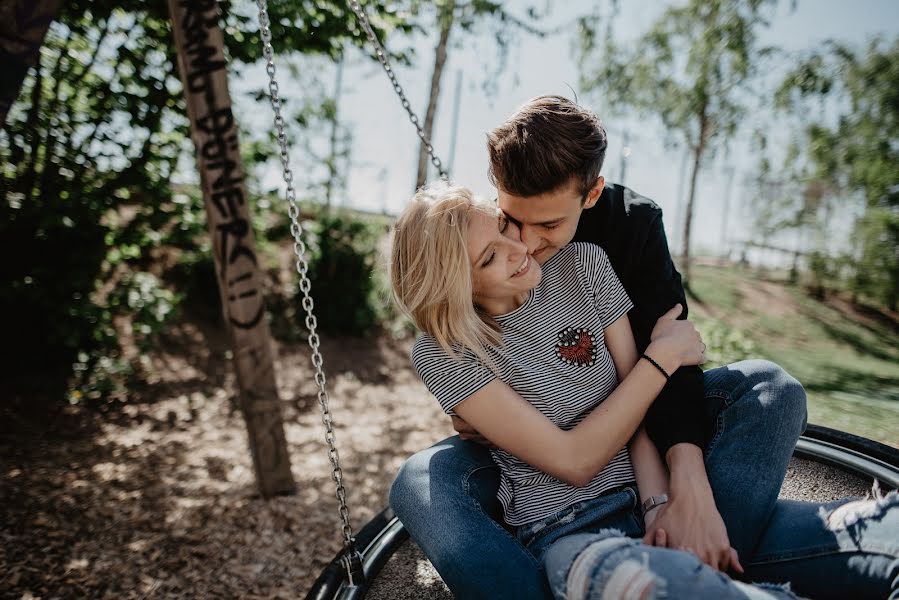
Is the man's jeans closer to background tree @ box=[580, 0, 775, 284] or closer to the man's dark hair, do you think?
the man's dark hair

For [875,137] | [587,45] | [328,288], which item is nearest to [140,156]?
[328,288]

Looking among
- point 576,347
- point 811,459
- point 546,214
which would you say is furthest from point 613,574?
point 811,459

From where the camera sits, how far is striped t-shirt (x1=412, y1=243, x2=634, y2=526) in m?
1.52

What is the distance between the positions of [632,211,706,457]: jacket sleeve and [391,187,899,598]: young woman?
0.06 m

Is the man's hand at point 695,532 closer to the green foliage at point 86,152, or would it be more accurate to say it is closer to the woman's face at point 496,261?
the woman's face at point 496,261

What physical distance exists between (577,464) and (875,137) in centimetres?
1327

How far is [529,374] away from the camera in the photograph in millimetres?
1588

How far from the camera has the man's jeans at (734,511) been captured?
4.37 feet

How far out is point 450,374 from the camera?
150 centimetres

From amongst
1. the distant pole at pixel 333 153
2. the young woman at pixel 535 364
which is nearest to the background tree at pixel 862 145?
the distant pole at pixel 333 153

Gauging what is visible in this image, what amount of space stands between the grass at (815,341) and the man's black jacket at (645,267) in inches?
151

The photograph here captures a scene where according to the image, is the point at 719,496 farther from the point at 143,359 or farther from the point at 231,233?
the point at 143,359

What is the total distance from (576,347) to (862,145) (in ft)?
42.9

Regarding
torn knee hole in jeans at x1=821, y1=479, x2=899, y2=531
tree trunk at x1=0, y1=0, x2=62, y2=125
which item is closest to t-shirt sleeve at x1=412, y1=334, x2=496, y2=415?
torn knee hole in jeans at x1=821, y1=479, x2=899, y2=531
